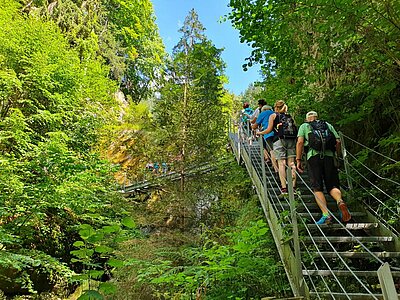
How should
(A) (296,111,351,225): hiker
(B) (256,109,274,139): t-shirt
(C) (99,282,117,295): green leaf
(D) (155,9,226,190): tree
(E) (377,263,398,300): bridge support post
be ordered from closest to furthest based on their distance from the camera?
(E) (377,263,398,300): bridge support post < (C) (99,282,117,295): green leaf < (A) (296,111,351,225): hiker < (B) (256,109,274,139): t-shirt < (D) (155,9,226,190): tree

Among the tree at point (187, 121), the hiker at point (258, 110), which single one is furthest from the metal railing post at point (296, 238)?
the tree at point (187, 121)

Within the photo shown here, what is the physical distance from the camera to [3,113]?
33.0 feet

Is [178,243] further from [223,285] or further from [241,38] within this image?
[241,38]

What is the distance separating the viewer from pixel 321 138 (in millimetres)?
4098

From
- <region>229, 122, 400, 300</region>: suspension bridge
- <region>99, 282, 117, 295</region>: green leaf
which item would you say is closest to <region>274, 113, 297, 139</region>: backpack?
<region>229, 122, 400, 300</region>: suspension bridge

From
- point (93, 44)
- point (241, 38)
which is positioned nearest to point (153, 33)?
point (93, 44)

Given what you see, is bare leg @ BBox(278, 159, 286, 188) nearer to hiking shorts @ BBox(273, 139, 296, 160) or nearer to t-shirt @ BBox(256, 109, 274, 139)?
hiking shorts @ BBox(273, 139, 296, 160)

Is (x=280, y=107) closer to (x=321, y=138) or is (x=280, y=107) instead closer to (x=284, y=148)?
(x=284, y=148)

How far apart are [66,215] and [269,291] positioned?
8316mm

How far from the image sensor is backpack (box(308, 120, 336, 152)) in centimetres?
409

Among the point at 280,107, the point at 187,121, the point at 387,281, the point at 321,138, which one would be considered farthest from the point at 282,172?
the point at 187,121

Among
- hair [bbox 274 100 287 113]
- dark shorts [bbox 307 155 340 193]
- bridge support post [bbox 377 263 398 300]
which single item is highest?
hair [bbox 274 100 287 113]

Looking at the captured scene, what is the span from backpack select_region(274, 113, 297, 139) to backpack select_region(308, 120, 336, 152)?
2.82ft

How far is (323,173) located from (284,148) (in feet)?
3.30
